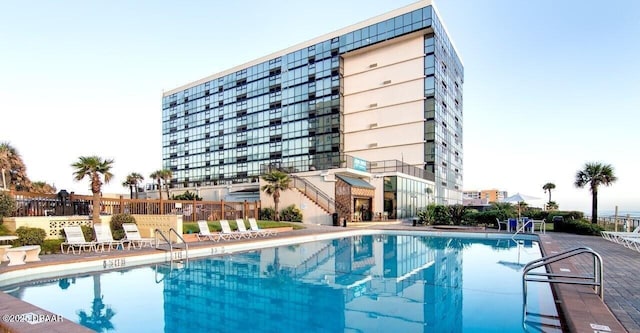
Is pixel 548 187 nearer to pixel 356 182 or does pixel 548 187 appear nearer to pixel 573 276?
pixel 356 182

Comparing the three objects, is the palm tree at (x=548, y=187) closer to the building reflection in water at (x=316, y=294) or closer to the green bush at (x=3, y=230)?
the building reflection in water at (x=316, y=294)

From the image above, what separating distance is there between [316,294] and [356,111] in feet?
106

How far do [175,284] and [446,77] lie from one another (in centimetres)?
3614

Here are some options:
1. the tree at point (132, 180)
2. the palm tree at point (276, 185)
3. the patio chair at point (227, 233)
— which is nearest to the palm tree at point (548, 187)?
the palm tree at point (276, 185)

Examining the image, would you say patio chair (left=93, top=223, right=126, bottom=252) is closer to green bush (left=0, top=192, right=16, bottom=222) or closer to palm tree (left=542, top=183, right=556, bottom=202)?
green bush (left=0, top=192, right=16, bottom=222)

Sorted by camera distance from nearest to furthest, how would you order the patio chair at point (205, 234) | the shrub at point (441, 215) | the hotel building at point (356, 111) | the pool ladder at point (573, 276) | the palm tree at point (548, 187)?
the pool ladder at point (573, 276) < the patio chair at point (205, 234) < the shrub at point (441, 215) < the hotel building at point (356, 111) < the palm tree at point (548, 187)

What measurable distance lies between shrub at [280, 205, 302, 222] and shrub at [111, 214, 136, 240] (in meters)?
12.5

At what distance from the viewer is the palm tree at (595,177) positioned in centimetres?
2175

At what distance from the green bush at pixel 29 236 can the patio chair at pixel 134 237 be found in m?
2.21

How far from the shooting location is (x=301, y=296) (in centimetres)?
698

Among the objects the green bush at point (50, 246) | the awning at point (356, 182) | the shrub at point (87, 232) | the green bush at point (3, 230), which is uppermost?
the awning at point (356, 182)

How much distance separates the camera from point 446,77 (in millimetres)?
37250

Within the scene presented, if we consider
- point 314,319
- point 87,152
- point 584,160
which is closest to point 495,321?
point 314,319

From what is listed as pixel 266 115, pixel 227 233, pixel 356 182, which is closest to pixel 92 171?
pixel 227 233
